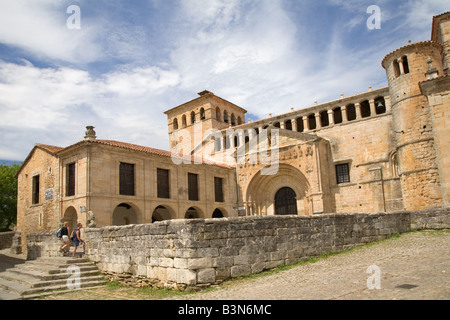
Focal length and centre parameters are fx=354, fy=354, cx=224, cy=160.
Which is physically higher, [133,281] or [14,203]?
[14,203]

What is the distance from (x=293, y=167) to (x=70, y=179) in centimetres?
1378

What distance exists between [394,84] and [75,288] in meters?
19.0

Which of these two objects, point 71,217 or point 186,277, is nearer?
point 186,277

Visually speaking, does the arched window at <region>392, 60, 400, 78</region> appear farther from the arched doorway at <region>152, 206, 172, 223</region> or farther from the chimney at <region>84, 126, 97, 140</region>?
the chimney at <region>84, 126, 97, 140</region>

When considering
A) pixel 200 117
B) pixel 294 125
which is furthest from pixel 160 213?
pixel 200 117

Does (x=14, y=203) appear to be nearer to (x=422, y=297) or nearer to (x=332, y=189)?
(x=332, y=189)

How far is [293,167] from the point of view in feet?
77.4

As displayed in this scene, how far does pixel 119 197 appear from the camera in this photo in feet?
63.1

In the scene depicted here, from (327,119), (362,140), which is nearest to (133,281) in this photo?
(362,140)

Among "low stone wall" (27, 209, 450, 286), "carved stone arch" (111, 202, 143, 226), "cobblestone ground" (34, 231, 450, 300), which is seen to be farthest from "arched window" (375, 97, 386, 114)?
"carved stone arch" (111, 202, 143, 226)

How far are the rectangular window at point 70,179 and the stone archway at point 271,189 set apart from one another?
11591 mm

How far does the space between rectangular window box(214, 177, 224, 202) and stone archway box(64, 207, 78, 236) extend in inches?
371
